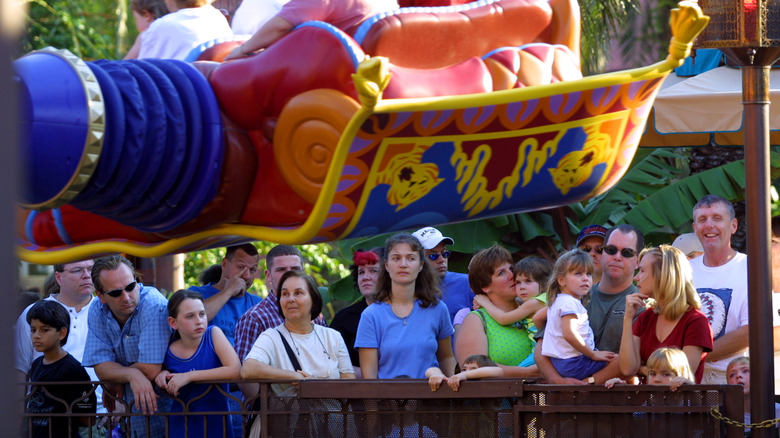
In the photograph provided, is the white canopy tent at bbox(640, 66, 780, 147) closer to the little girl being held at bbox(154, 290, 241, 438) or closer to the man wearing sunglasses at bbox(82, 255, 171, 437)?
the little girl being held at bbox(154, 290, 241, 438)

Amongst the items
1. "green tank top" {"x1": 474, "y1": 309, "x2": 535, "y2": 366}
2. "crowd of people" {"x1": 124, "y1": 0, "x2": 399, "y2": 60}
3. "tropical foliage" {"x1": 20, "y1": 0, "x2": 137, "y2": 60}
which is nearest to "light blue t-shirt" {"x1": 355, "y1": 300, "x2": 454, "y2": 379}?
"green tank top" {"x1": 474, "y1": 309, "x2": 535, "y2": 366}

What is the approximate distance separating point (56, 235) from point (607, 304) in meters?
2.55

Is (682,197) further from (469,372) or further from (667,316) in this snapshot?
(469,372)

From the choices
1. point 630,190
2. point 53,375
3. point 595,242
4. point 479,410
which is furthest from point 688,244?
point 53,375

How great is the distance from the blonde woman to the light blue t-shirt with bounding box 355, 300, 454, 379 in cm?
89

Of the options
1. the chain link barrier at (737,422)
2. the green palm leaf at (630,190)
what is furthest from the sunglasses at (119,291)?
the green palm leaf at (630,190)

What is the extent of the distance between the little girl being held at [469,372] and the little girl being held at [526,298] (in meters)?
0.31

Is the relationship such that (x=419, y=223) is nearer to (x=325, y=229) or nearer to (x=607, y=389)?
(x=325, y=229)

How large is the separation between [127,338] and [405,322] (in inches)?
49.9

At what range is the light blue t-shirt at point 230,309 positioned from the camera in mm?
5571

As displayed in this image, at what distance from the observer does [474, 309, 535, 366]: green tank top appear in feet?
16.5

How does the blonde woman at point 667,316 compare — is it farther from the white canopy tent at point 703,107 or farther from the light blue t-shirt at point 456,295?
the white canopy tent at point 703,107

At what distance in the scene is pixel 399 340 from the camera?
4.91m

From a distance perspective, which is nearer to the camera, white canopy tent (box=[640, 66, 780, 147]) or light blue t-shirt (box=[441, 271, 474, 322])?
light blue t-shirt (box=[441, 271, 474, 322])
